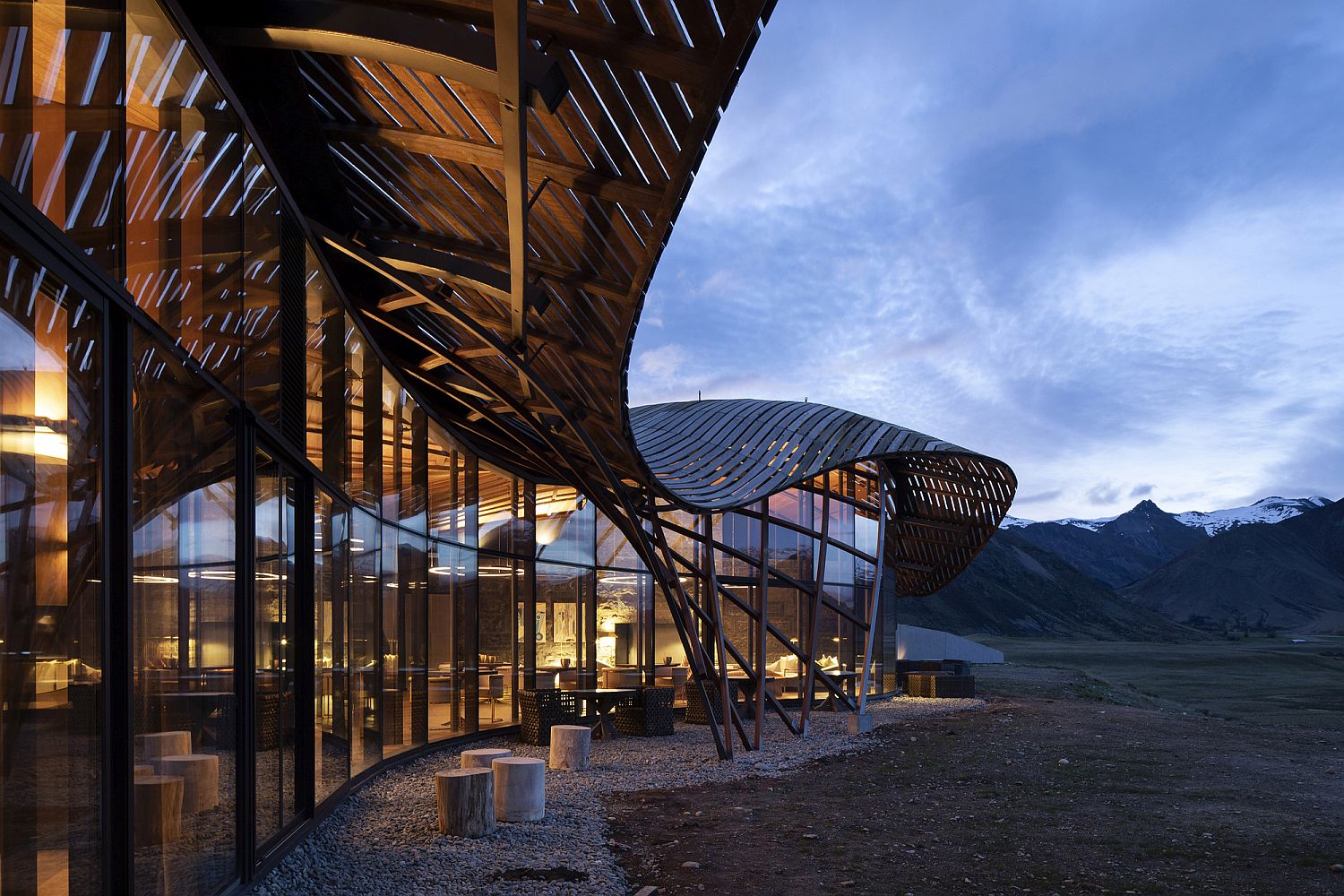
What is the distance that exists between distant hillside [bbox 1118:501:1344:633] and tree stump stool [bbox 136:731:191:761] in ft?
445

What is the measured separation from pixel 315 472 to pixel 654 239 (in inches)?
132

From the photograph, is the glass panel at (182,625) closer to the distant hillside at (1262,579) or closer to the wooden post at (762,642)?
the wooden post at (762,642)

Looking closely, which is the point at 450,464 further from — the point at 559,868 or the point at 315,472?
the point at 559,868

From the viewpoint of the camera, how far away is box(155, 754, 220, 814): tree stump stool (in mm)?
5094

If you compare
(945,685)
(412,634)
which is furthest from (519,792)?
(945,685)

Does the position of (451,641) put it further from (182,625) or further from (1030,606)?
(1030,606)

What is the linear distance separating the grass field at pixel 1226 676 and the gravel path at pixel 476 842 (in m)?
14.7

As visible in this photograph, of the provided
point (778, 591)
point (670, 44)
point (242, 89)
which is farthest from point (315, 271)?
point (778, 591)

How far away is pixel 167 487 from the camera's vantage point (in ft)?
16.5

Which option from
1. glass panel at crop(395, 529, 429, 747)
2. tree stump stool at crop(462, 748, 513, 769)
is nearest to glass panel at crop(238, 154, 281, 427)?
tree stump stool at crop(462, 748, 513, 769)

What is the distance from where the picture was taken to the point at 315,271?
9117 mm

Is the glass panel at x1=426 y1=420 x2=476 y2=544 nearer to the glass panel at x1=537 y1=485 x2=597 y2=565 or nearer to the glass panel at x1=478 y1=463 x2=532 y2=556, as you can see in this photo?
the glass panel at x1=478 y1=463 x2=532 y2=556

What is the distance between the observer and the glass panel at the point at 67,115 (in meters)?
3.41

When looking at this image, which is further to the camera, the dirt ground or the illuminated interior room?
the dirt ground
